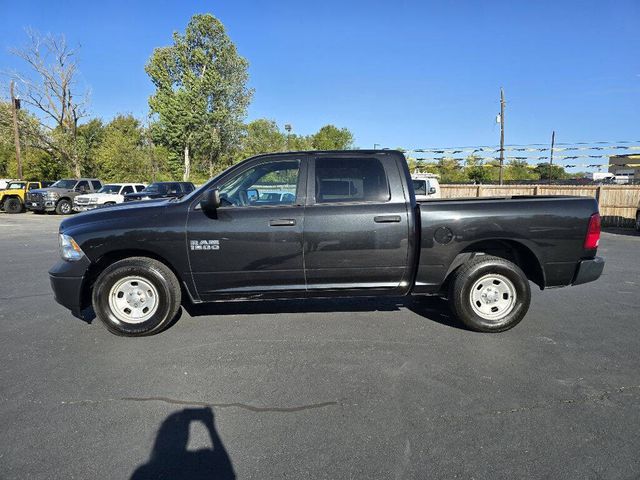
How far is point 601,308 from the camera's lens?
522 centimetres

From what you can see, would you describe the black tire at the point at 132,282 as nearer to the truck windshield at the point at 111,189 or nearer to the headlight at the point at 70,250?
the headlight at the point at 70,250

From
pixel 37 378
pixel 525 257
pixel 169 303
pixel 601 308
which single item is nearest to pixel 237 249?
pixel 169 303

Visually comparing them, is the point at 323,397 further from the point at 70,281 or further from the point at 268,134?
the point at 268,134

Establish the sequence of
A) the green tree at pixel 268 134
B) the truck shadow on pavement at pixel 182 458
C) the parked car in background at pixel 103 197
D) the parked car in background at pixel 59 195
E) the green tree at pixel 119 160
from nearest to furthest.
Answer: the truck shadow on pavement at pixel 182 458 < the parked car in background at pixel 103 197 < the parked car in background at pixel 59 195 < the green tree at pixel 119 160 < the green tree at pixel 268 134

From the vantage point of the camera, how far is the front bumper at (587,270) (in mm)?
4344

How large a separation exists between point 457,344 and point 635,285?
4.40 m

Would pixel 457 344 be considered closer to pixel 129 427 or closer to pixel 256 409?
pixel 256 409

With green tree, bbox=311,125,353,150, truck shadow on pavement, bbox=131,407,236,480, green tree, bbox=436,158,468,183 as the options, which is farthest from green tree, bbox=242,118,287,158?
truck shadow on pavement, bbox=131,407,236,480

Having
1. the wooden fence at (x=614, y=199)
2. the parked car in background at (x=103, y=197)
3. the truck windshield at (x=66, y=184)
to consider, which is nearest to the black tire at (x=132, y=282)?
the wooden fence at (x=614, y=199)

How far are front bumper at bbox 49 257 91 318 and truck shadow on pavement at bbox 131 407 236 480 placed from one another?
85.5 inches

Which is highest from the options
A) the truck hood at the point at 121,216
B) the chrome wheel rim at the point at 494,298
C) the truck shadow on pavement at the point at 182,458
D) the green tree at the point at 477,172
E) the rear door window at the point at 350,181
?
the green tree at the point at 477,172

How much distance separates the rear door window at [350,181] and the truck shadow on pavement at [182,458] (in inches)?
97.7

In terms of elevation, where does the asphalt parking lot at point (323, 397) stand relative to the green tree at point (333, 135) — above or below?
below

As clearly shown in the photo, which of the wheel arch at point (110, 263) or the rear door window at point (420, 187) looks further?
the rear door window at point (420, 187)
